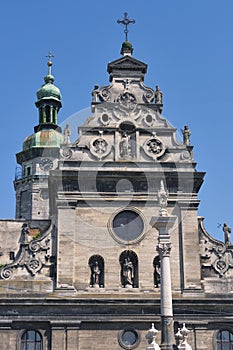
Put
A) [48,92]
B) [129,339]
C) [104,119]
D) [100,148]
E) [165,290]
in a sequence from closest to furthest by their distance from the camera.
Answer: [165,290] < [129,339] < [100,148] < [104,119] < [48,92]

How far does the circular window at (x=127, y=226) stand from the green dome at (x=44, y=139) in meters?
21.3

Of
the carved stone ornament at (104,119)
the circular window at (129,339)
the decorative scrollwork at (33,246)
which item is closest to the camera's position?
the circular window at (129,339)

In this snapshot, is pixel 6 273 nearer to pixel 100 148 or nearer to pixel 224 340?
pixel 100 148

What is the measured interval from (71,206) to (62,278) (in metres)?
3.25

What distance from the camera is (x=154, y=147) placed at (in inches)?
1249

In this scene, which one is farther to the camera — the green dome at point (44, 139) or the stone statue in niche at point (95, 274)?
the green dome at point (44, 139)

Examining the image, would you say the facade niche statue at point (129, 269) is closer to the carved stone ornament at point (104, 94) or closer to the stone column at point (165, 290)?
the stone column at point (165, 290)

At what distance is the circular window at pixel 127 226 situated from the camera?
30188mm

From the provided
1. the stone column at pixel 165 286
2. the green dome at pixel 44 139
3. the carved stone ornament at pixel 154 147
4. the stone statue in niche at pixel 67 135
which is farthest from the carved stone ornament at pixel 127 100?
the green dome at pixel 44 139

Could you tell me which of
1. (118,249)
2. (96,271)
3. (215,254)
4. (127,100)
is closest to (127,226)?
(118,249)

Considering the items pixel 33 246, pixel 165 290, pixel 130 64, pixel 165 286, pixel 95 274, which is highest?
pixel 130 64

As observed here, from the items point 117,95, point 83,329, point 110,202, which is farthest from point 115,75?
point 83,329

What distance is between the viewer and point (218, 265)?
→ 30234 millimetres

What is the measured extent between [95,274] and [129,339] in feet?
10.2
